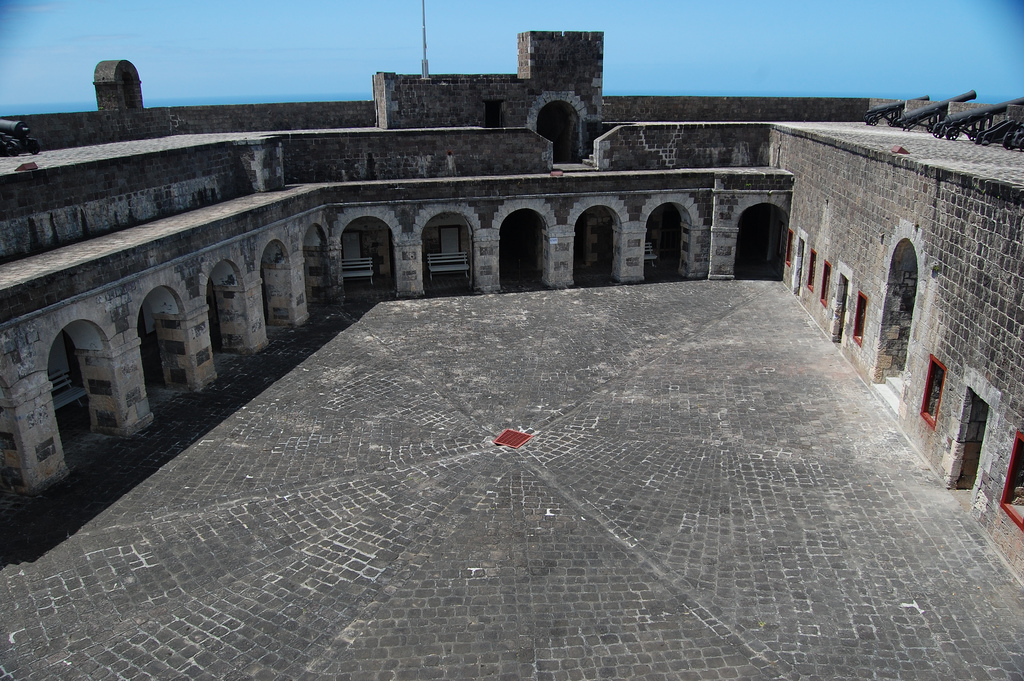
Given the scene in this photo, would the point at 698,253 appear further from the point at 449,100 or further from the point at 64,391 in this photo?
the point at 64,391

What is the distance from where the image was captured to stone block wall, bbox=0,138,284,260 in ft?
43.7

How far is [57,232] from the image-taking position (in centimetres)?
1409

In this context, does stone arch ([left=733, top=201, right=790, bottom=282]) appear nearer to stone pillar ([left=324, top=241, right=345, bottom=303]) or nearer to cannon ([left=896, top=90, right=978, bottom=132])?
cannon ([left=896, top=90, right=978, bottom=132])

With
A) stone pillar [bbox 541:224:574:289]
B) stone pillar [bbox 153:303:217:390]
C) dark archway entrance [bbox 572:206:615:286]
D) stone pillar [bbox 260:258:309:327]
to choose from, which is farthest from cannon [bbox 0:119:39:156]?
dark archway entrance [bbox 572:206:615:286]

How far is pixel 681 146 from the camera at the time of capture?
2464 cm

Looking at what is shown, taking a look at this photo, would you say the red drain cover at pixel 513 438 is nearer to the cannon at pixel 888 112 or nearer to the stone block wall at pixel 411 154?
the stone block wall at pixel 411 154

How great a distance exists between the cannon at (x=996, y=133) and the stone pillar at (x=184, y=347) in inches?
696

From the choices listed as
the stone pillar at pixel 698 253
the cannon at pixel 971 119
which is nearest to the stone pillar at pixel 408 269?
the stone pillar at pixel 698 253

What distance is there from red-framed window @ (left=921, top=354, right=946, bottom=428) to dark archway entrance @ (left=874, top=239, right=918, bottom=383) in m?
2.21

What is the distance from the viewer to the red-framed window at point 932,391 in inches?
482

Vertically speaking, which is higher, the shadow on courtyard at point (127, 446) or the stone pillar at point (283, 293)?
the stone pillar at point (283, 293)

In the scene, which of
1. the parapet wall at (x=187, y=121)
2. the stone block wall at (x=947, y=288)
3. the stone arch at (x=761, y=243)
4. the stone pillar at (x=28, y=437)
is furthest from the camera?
the stone arch at (x=761, y=243)

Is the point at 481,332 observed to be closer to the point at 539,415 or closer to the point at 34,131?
the point at 539,415

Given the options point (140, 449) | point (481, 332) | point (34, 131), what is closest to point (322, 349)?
point (481, 332)
